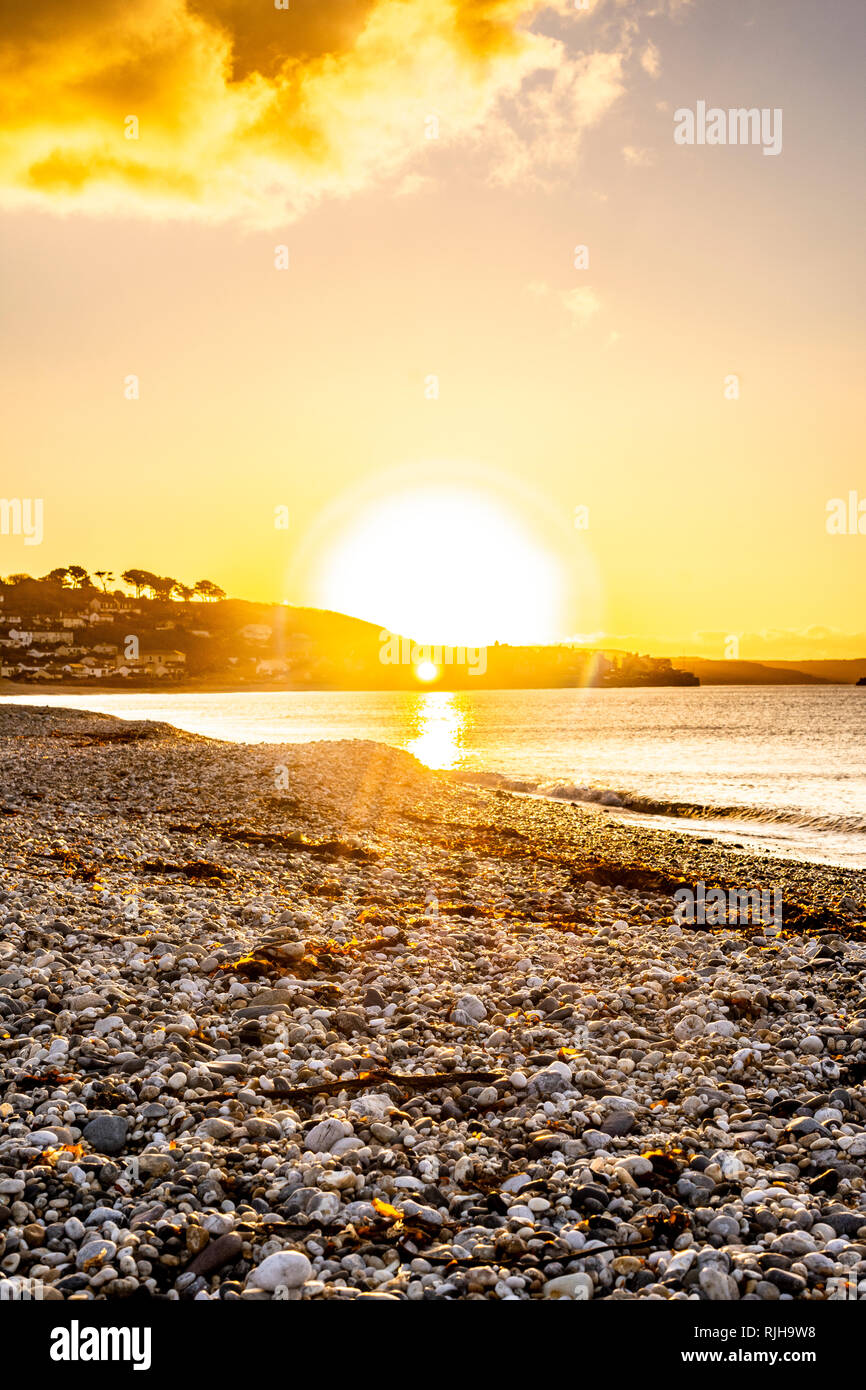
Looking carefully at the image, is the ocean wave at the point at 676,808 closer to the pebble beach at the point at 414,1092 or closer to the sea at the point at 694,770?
the sea at the point at 694,770

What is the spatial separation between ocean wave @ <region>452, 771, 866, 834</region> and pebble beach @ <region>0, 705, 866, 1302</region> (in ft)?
46.0

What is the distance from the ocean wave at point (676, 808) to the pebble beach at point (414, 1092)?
46.0ft

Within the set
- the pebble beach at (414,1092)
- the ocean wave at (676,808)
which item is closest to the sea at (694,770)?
the ocean wave at (676,808)

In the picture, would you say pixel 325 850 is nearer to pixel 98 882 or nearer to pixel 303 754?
pixel 98 882

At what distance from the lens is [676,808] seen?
3272 centimetres

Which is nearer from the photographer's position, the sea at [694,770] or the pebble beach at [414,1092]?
the pebble beach at [414,1092]

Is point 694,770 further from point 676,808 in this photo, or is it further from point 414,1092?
point 414,1092

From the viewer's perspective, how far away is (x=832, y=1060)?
7.82 m

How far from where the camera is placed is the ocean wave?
28516 mm

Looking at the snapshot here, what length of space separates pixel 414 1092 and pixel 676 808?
1080 inches

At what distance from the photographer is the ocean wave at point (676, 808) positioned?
2852cm

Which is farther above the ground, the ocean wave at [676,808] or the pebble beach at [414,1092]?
the pebble beach at [414,1092]

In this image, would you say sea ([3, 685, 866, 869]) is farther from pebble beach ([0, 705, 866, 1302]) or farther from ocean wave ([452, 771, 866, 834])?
pebble beach ([0, 705, 866, 1302])
